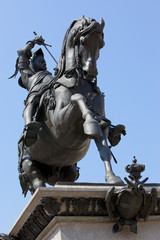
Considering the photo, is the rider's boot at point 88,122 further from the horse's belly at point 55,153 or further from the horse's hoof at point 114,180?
the horse's belly at point 55,153

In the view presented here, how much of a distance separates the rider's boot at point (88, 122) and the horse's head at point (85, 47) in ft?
2.30

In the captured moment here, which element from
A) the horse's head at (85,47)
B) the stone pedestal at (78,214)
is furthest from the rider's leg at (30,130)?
A: the stone pedestal at (78,214)

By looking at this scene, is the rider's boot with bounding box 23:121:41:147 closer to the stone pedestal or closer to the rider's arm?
the stone pedestal

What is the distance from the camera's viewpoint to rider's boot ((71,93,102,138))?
6.81 m

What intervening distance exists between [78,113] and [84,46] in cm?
A: 109

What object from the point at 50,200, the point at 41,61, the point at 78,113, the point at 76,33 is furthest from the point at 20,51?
the point at 50,200

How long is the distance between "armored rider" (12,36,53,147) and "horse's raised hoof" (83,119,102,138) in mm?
1103

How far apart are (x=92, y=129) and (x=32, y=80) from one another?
3.10 metres

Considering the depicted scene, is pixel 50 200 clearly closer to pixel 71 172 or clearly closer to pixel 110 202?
pixel 110 202

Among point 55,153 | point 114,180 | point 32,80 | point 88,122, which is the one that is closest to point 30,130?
point 55,153

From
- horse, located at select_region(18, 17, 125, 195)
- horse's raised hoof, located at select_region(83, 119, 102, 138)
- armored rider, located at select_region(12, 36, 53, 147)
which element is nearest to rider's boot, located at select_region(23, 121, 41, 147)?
armored rider, located at select_region(12, 36, 53, 147)

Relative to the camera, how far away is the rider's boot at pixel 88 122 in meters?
6.81

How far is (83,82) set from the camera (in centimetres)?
798

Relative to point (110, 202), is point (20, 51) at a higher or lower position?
higher
